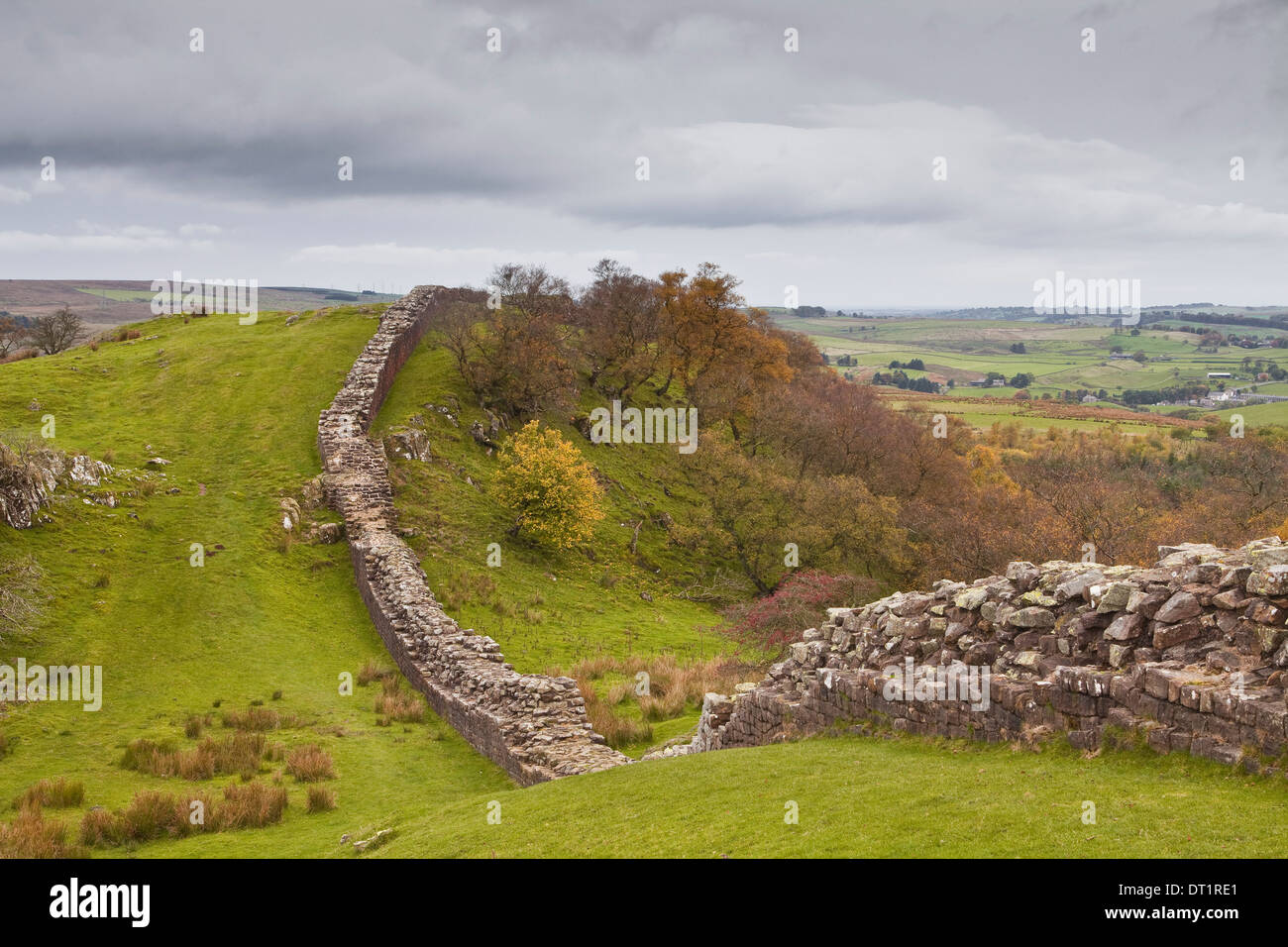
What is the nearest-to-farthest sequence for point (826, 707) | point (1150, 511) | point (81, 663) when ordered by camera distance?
point (826, 707)
point (81, 663)
point (1150, 511)

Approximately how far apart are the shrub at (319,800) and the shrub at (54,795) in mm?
4142

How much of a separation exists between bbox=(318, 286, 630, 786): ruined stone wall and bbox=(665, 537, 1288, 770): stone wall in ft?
15.3

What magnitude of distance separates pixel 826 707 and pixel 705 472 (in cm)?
3007

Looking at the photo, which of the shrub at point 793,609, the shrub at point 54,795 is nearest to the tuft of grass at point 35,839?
→ the shrub at point 54,795

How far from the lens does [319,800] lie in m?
16.5

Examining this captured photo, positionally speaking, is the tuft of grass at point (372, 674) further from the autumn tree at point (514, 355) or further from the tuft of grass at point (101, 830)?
the autumn tree at point (514, 355)

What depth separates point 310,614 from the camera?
2914 cm

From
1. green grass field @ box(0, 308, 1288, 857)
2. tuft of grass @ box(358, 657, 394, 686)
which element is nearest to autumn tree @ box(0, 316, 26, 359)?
green grass field @ box(0, 308, 1288, 857)

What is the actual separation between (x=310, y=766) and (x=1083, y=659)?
15.2 metres

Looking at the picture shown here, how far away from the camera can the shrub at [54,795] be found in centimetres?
1572

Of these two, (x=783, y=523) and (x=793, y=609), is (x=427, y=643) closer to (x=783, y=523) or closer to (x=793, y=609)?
(x=793, y=609)
